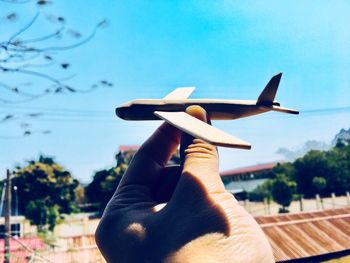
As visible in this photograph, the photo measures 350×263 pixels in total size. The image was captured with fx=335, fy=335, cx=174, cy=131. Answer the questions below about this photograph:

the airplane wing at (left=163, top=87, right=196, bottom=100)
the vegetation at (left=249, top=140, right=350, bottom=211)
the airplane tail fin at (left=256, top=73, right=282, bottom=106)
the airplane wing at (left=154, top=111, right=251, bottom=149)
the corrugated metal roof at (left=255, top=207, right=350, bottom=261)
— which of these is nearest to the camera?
the airplane wing at (left=154, top=111, right=251, bottom=149)

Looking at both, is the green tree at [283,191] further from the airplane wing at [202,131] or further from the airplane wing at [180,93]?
the airplane wing at [202,131]

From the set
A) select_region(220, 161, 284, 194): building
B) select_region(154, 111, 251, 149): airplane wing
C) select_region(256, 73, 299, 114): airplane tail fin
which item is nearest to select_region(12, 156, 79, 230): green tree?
select_region(220, 161, 284, 194): building

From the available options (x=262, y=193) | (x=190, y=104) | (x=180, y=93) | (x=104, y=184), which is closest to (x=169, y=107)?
(x=190, y=104)

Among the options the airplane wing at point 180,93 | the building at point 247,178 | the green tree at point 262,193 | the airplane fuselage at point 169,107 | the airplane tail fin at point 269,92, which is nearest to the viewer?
the airplane fuselage at point 169,107

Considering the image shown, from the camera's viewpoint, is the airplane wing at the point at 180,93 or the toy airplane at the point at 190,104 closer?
the toy airplane at the point at 190,104

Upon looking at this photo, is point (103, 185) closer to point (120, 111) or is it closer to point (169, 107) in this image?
point (120, 111)

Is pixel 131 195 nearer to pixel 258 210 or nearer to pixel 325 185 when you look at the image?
pixel 258 210

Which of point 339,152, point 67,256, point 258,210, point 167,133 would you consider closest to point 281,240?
point 67,256

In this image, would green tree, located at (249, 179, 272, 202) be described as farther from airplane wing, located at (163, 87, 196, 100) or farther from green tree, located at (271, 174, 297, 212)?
airplane wing, located at (163, 87, 196, 100)

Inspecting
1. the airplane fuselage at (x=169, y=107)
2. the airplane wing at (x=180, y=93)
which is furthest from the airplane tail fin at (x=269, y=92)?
the airplane wing at (x=180, y=93)
